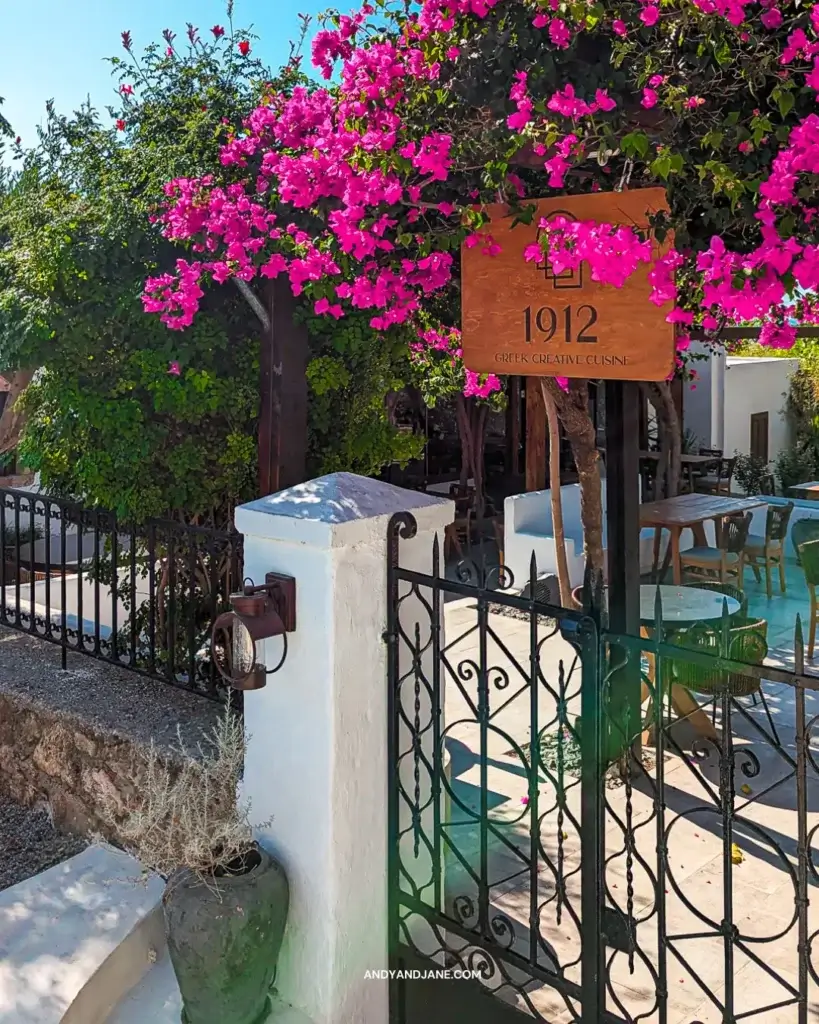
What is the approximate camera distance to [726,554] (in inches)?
331

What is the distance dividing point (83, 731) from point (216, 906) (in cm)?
151

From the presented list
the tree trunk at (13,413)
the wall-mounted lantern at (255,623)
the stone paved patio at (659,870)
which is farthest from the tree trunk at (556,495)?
the wall-mounted lantern at (255,623)

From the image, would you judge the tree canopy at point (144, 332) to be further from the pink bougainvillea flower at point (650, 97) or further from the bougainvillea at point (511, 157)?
the pink bougainvillea flower at point (650, 97)

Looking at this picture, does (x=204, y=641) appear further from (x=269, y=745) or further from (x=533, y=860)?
(x=533, y=860)

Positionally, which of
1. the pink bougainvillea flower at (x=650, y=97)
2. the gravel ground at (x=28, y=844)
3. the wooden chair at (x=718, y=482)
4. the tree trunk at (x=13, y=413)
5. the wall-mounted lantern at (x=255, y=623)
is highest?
the pink bougainvillea flower at (x=650, y=97)

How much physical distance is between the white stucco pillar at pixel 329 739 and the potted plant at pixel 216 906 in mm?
117

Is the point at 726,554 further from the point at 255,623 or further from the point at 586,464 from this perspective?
the point at 255,623

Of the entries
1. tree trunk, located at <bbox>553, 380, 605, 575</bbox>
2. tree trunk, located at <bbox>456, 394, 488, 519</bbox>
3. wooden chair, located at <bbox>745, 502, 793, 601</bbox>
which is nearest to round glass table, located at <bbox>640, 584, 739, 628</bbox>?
tree trunk, located at <bbox>553, 380, 605, 575</bbox>

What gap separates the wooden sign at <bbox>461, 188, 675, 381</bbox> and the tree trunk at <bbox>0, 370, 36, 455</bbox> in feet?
7.15

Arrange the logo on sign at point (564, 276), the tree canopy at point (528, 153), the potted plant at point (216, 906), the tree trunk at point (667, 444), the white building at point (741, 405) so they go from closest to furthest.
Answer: the tree canopy at point (528, 153)
the potted plant at point (216, 906)
the logo on sign at point (564, 276)
the tree trunk at point (667, 444)
the white building at point (741, 405)

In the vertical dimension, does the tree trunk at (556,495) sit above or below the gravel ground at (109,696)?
above

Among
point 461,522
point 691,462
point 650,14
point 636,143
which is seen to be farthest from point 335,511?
point 691,462

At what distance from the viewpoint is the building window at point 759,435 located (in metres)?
15.6

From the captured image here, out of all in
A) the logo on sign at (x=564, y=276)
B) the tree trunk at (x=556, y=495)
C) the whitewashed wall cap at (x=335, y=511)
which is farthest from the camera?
the tree trunk at (x=556, y=495)
